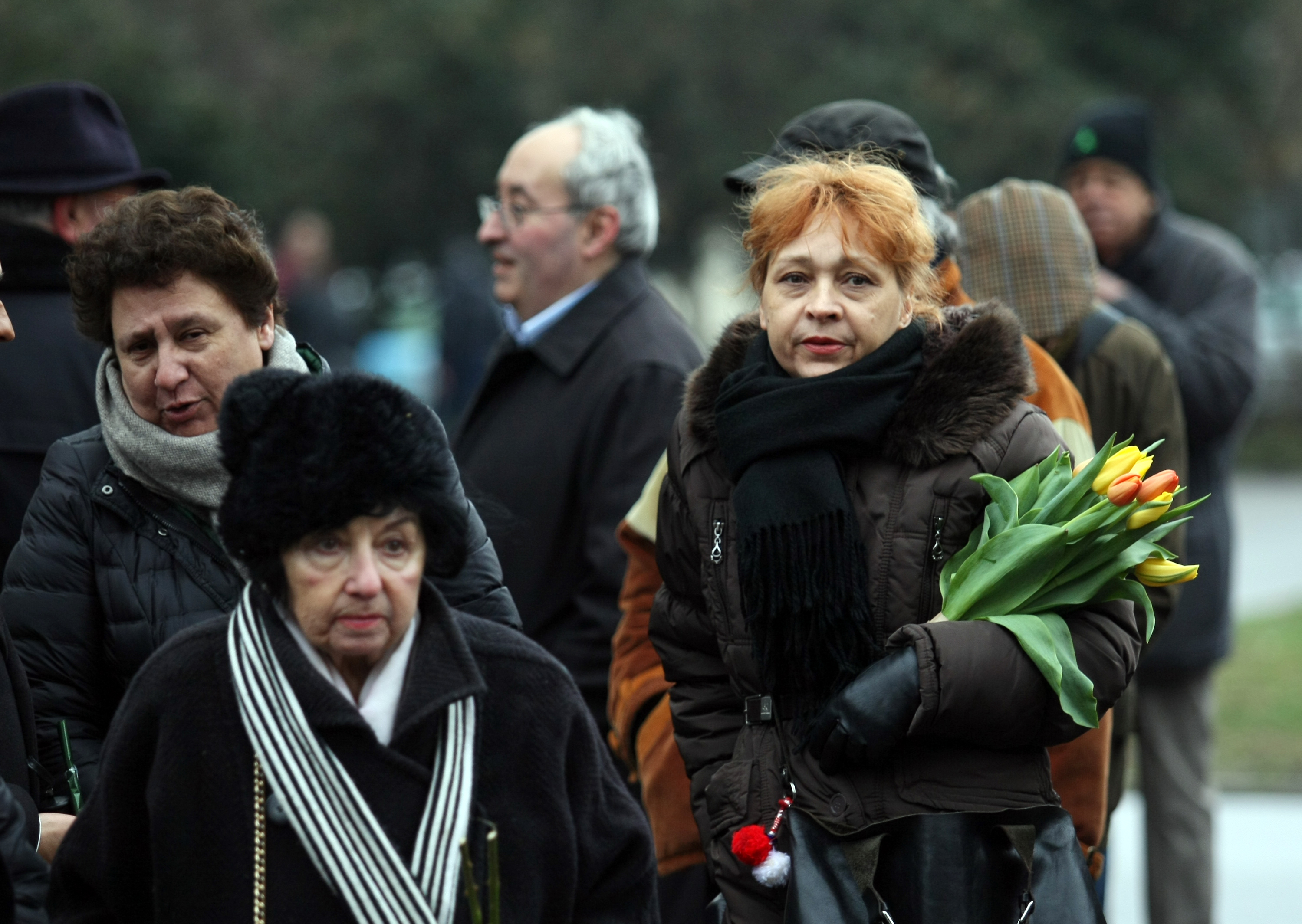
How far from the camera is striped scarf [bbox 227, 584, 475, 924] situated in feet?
7.68

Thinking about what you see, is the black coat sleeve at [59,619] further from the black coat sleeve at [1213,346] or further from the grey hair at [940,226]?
the black coat sleeve at [1213,346]

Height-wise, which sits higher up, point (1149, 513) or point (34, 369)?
point (34, 369)

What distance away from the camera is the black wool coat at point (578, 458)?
4230 millimetres

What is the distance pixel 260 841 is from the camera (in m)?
2.38

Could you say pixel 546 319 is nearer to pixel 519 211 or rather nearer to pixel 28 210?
pixel 519 211

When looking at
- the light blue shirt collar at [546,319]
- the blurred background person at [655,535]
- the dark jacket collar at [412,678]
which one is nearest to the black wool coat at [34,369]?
the light blue shirt collar at [546,319]

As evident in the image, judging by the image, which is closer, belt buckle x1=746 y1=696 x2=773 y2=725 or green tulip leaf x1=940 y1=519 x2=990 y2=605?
green tulip leaf x1=940 y1=519 x2=990 y2=605

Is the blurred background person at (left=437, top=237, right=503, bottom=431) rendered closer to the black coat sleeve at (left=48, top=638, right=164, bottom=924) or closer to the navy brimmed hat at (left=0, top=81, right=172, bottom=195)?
→ the navy brimmed hat at (left=0, top=81, right=172, bottom=195)

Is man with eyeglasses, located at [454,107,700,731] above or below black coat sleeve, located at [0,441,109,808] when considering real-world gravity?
above

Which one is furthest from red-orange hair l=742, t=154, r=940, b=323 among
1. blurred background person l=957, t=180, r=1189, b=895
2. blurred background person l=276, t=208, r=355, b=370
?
blurred background person l=276, t=208, r=355, b=370

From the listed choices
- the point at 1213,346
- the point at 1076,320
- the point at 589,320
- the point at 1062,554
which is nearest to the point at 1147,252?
the point at 1213,346

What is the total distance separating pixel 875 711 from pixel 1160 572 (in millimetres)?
564

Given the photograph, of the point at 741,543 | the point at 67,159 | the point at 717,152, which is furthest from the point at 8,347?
the point at 717,152

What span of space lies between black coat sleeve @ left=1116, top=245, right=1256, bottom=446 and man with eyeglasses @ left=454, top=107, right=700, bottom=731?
1.47 meters
